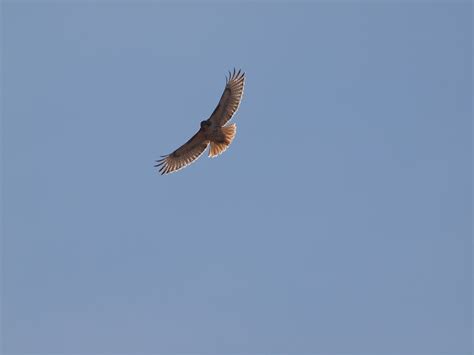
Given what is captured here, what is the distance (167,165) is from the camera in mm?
52438

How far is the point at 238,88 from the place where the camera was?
50094 mm

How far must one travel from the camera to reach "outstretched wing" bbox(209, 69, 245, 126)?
164 feet

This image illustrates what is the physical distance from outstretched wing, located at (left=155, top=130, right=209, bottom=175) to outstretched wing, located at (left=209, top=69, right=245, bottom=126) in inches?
50.0

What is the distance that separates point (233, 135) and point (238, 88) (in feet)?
6.60

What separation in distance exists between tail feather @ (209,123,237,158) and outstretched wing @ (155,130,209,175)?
65 centimetres

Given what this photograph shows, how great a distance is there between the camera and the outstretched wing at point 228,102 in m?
49.8

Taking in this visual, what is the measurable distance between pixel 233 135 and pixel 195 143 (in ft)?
7.61

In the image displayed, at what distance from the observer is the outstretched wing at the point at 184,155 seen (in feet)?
167

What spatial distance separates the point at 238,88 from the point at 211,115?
5.17ft

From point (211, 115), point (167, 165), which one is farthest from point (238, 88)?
point (167, 165)

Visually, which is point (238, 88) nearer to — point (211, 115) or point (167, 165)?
point (211, 115)

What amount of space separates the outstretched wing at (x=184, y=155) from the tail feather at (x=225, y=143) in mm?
646

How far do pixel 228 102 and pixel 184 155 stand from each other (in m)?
3.47

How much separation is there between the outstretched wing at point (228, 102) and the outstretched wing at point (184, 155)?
127cm
